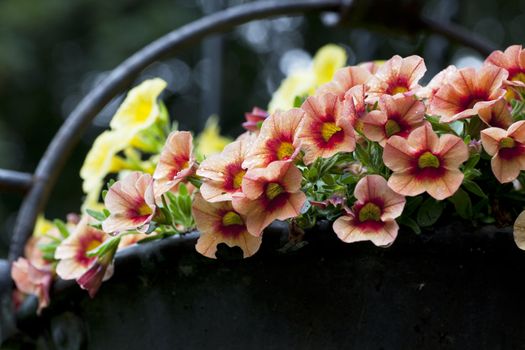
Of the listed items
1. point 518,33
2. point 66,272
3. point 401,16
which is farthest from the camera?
point 518,33

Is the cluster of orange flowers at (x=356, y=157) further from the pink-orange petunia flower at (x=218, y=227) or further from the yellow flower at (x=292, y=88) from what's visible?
the yellow flower at (x=292, y=88)

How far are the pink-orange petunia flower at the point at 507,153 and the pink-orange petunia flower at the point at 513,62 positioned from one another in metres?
0.09

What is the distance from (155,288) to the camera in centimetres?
56

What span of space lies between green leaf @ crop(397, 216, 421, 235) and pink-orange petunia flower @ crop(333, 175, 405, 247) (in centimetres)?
3

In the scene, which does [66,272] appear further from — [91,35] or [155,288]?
[91,35]

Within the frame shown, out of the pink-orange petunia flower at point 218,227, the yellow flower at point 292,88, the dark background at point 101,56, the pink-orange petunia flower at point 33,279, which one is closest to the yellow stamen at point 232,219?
the pink-orange petunia flower at point 218,227

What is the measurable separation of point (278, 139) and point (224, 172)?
0.05 meters

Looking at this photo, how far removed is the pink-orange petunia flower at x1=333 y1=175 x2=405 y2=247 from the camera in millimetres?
463

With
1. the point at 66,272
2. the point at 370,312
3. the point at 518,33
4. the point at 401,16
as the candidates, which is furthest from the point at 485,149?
the point at 518,33

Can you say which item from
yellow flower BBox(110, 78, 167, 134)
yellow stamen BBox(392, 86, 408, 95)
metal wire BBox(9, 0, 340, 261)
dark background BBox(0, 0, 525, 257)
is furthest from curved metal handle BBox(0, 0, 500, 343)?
dark background BBox(0, 0, 525, 257)

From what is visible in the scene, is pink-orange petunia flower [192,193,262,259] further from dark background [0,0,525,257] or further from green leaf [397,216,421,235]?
dark background [0,0,525,257]

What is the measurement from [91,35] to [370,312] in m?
5.87

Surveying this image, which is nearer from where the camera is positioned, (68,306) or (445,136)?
(445,136)

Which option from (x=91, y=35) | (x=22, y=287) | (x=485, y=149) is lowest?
(x=91, y=35)
